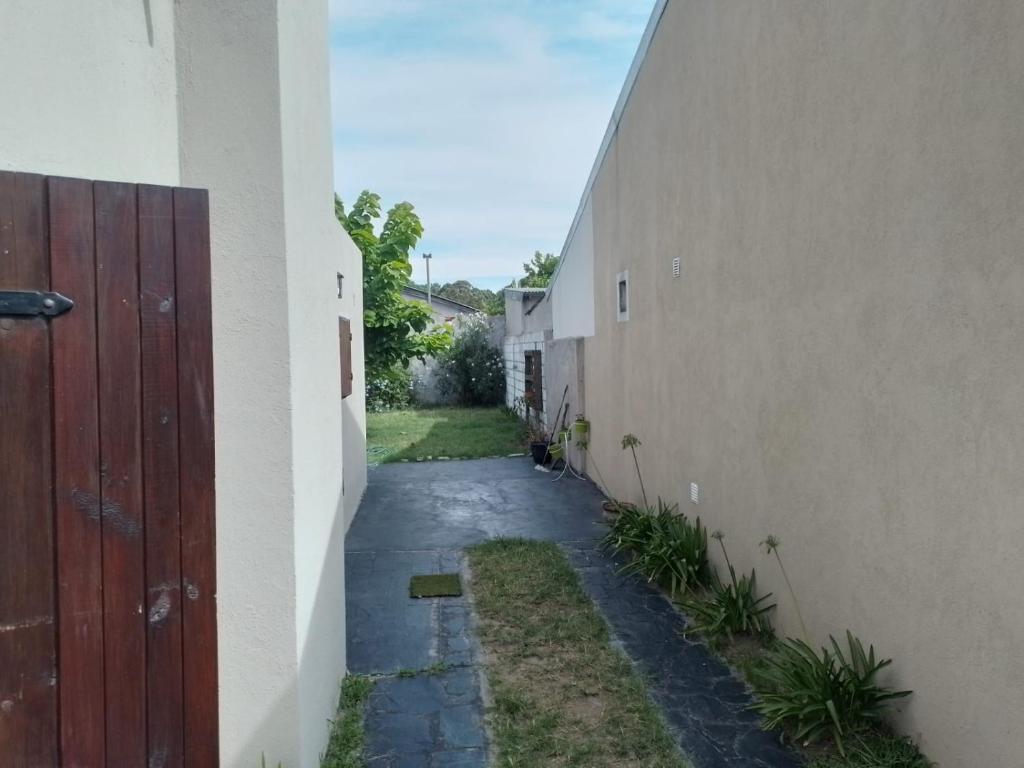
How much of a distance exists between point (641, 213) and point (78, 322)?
5599 millimetres

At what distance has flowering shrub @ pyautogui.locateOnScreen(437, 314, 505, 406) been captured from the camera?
19000 millimetres

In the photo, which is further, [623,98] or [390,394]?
[390,394]

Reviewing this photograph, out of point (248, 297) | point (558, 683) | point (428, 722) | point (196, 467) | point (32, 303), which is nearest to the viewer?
point (32, 303)

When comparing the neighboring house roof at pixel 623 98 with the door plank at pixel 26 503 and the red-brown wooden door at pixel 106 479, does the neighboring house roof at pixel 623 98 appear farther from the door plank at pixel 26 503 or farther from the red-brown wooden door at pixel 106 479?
the door plank at pixel 26 503

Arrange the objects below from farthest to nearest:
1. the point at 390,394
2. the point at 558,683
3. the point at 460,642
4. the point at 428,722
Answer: the point at 390,394
the point at 460,642
the point at 558,683
the point at 428,722

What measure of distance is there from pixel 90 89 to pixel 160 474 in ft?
3.63

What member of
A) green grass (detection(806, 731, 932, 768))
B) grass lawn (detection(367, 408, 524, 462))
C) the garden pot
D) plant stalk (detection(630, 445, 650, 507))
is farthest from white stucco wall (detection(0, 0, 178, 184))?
grass lawn (detection(367, 408, 524, 462))

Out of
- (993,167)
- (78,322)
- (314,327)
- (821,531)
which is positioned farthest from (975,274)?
(78,322)

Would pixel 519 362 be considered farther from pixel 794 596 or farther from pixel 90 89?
pixel 90 89

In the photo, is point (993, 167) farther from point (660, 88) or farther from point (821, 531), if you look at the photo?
point (660, 88)

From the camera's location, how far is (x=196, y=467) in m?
1.92

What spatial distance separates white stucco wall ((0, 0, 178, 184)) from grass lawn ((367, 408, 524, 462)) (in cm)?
Answer: 930

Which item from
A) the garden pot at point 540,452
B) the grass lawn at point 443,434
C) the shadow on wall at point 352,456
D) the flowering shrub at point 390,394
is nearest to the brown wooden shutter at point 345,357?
the shadow on wall at point 352,456

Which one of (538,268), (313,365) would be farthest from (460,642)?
(538,268)
